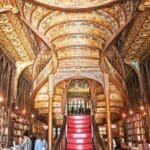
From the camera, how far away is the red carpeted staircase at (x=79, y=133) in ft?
25.1

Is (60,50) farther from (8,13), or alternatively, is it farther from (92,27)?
(8,13)

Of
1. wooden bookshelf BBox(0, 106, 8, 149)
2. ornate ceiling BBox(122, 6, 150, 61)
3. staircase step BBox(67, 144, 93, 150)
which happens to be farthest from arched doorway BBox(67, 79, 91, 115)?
staircase step BBox(67, 144, 93, 150)

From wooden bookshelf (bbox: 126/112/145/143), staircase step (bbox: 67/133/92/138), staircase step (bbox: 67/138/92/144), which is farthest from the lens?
wooden bookshelf (bbox: 126/112/145/143)

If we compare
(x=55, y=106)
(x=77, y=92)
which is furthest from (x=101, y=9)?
(x=77, y=92)

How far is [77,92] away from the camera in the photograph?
1628 centimetres

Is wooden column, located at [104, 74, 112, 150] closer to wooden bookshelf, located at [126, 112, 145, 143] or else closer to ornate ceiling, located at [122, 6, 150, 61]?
ornate ceiling, located at [122, 6, 150, 61]

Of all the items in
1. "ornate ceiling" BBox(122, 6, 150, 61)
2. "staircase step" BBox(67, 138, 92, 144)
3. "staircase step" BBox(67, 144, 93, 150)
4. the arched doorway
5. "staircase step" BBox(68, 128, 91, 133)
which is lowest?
"staircase step" BBox(67, 144, 93, 150)

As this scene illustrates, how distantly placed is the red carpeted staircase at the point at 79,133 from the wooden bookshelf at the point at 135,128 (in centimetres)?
245

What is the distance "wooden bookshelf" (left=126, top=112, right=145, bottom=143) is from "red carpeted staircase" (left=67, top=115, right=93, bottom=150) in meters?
2.45

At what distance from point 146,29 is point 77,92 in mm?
9267

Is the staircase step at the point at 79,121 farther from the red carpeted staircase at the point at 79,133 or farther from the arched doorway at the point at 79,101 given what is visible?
the arched doorway at the point at 79,101

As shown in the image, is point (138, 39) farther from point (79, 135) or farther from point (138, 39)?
point (79, 135)

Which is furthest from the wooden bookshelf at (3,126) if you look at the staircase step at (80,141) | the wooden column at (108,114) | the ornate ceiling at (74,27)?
the wooden column at (108,114)

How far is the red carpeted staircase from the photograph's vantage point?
25.1 feet
